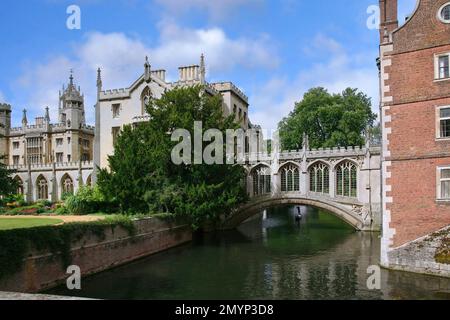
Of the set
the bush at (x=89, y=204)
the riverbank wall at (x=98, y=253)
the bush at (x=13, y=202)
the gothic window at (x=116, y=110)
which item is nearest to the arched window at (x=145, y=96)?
the gothic window at (x=116, y=110)

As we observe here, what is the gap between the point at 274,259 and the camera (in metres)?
20.9

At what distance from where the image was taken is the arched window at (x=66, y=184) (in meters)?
47.2

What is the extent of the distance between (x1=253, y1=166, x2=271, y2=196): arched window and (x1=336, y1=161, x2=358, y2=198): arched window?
5.42 metres

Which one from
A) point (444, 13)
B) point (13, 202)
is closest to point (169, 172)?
point (444, 13)

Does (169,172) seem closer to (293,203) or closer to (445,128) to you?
(293,203)

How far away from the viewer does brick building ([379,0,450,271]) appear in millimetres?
15258

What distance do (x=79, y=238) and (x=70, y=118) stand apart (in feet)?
134

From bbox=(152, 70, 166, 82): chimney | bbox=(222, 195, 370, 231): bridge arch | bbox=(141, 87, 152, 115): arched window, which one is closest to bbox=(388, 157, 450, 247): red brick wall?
bbox=(222, 195, 370, 231): bridge arch

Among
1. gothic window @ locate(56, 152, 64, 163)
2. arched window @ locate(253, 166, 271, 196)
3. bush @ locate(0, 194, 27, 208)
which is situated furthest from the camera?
gothic window @ locate(56, 152, 64, 163)

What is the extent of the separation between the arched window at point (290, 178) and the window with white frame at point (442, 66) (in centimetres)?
1768

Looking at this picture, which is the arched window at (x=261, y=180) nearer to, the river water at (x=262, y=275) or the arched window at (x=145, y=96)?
the river water at (x=262, y=275)

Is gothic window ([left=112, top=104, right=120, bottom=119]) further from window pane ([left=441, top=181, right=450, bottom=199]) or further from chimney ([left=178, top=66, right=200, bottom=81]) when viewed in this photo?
window pane ([left=441, top=181, right=450, bottom=199])

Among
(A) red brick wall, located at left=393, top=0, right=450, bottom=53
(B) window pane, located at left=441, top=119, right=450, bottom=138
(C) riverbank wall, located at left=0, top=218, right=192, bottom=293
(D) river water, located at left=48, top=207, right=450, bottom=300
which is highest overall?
(A) red brick wall, located at left=393, top=0, right=450, bottom=53
